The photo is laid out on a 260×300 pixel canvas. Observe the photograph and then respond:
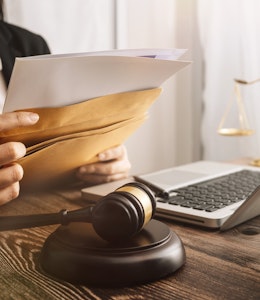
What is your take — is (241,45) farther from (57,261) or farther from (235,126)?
(57,261)

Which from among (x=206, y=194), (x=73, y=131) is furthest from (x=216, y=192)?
(x=73, y=131)

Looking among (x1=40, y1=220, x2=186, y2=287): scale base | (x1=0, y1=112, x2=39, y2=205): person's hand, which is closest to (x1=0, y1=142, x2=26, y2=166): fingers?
(x1=0, y1=112, x2=39, y2=205): person's hand

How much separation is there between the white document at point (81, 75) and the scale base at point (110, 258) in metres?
0.22

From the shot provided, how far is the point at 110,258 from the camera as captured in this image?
474 mm

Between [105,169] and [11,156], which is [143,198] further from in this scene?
[105,169]

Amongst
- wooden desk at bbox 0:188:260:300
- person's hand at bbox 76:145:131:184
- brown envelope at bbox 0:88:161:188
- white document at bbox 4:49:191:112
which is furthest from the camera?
person's hand at bbox 76:145:131:184

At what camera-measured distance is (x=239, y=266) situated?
0.52 metres

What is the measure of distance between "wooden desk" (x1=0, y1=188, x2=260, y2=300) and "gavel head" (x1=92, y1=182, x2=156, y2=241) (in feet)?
0.19

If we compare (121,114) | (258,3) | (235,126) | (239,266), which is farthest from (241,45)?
(239,266)

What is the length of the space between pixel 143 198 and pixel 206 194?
10.5 inches

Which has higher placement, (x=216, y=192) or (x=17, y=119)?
(x=17, y=119)

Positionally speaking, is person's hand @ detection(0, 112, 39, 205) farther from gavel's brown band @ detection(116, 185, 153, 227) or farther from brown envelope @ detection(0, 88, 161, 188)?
gavel's brown band @ detection(116, 185, 153, 227)

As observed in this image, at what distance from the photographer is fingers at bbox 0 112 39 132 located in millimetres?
672

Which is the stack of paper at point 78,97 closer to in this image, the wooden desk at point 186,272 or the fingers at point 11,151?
the fingers at point 11,151
